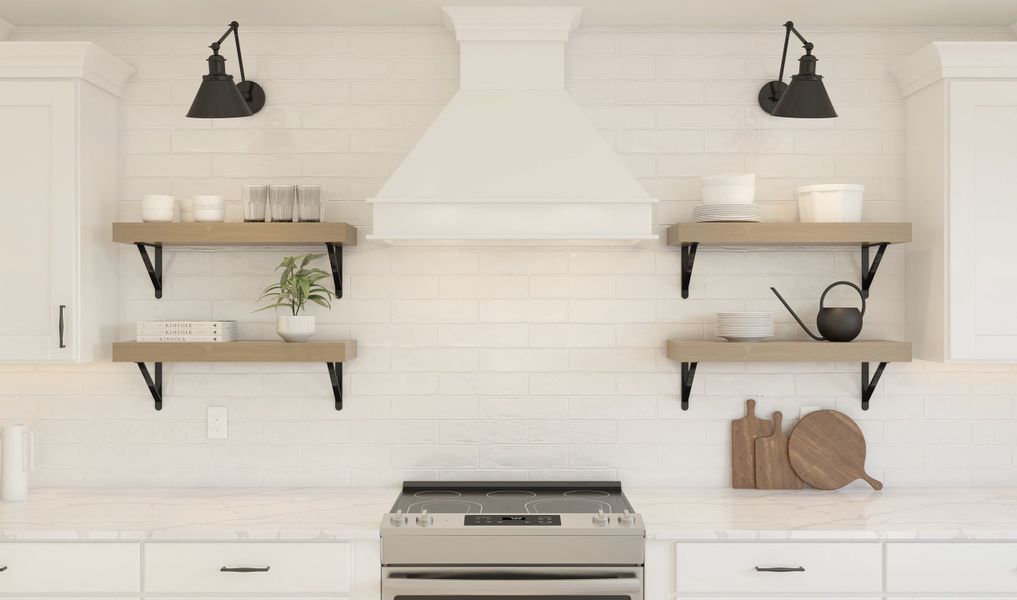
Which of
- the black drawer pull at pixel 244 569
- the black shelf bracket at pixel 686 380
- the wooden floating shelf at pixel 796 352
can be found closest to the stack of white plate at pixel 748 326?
the wooden floating shelf at pixel 796 352

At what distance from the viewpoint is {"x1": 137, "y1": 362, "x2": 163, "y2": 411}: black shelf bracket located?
2675 mm

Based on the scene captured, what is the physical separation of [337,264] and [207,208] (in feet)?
1.50

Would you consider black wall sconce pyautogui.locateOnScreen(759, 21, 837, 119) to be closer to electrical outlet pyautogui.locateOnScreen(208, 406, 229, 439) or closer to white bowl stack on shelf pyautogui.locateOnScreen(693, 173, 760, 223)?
white bowl stack on shelf pyautogui.locateOnScreen(693, 173, 760, 223)

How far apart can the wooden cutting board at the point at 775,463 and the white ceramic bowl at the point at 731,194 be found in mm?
772

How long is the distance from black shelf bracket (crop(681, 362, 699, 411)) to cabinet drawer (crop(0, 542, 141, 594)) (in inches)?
70.5

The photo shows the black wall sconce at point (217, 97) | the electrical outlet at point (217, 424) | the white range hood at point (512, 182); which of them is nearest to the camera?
the white range hood at point (512, 182)

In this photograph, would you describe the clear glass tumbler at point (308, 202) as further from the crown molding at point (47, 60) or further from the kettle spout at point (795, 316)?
the kettle spout at point (795, 316)

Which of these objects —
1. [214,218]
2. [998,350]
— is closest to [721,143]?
[998,350]

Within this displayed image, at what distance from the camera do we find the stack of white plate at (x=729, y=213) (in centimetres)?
254

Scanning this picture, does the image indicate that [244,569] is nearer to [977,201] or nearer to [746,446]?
[746,446]

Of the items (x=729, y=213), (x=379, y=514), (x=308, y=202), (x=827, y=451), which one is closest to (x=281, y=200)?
(x=308, y=202)

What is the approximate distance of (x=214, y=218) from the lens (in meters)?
2.59

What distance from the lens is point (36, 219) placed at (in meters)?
2.47

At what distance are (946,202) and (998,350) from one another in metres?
0.50
